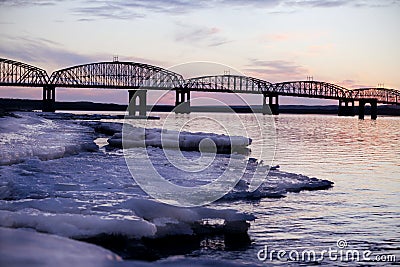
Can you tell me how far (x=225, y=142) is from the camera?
2336 centimetres

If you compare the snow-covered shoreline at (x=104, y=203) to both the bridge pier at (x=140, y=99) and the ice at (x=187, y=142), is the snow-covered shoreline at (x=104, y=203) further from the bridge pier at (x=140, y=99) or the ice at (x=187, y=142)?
the bridge pier at (x=140, y=99)

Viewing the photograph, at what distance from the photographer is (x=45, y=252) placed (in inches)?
202

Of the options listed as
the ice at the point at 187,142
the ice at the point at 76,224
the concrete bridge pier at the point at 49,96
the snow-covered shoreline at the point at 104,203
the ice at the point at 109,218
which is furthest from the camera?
the concrete bridge pier at the point at 49,96

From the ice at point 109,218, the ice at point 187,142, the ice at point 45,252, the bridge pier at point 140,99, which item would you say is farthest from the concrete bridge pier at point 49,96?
the ice at point 45,252

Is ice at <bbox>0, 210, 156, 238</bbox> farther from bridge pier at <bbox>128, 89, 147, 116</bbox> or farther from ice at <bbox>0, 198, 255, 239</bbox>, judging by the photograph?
bridge pier at <bbox>128, 89, 147, 116</bbox>

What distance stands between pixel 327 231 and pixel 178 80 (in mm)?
161446

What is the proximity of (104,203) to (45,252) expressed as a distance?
3681 millimetres

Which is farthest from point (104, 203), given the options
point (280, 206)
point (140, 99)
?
point (140, 99)

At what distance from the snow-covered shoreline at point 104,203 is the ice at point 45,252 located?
1.01 meters

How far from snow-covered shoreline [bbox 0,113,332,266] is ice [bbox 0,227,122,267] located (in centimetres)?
101

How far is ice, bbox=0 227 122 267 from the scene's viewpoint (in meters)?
4.85

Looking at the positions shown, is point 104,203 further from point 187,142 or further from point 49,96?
point 49,96

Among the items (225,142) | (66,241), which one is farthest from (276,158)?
(66,241)

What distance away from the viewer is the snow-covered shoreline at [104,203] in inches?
277
